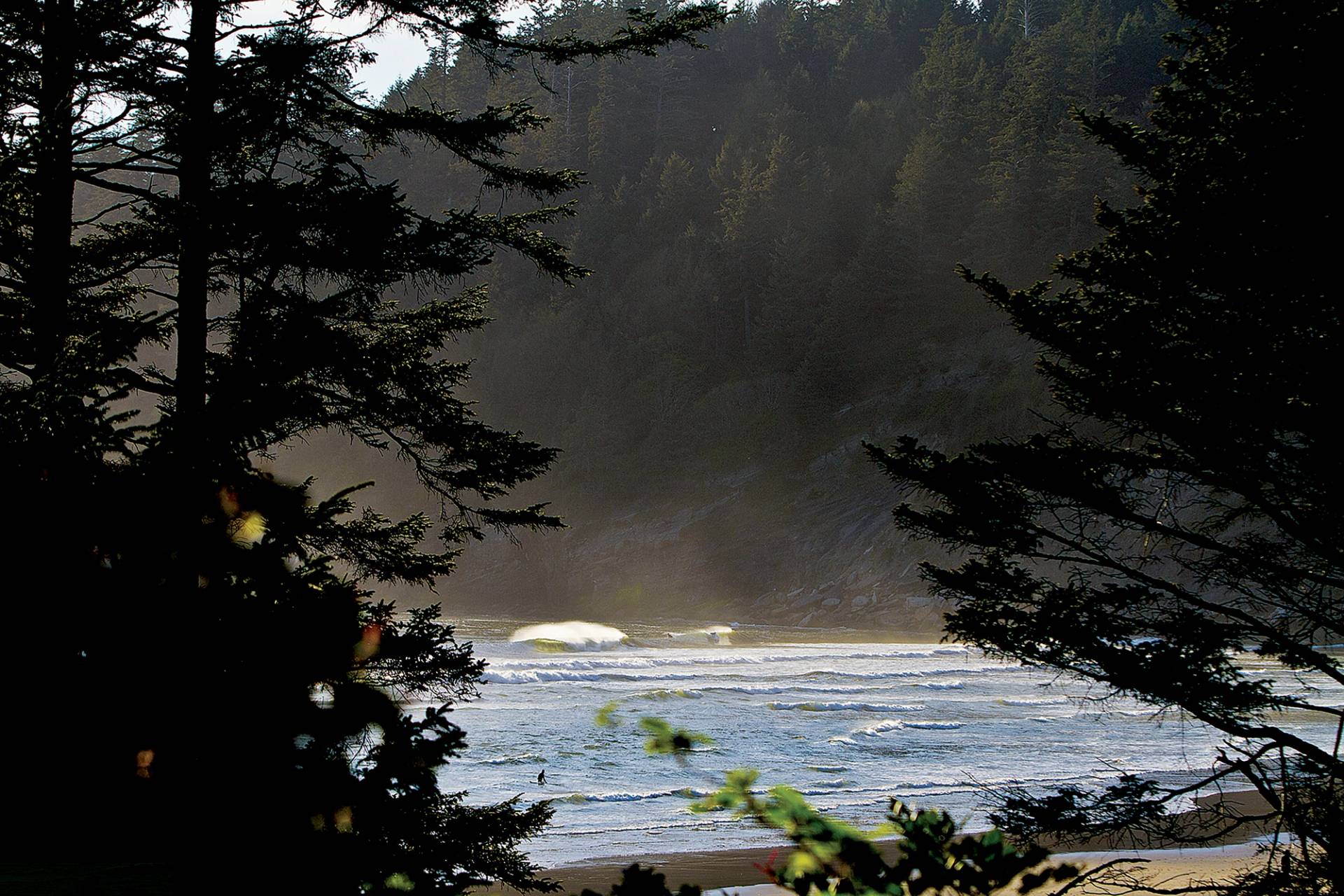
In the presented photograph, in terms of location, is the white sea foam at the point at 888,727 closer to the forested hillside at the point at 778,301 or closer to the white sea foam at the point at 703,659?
the white sea foam at the point at 703,659

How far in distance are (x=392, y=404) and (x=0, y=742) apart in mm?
3741

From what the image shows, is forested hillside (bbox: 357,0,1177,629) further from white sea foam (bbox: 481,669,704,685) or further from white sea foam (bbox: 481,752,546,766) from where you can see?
white sea foam (bbox: 481,752,546,766)

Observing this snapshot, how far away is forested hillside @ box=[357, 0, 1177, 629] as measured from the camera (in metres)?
46.2

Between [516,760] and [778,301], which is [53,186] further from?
[778,301]

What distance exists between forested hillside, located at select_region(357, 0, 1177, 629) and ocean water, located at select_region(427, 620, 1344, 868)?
15.8 meters

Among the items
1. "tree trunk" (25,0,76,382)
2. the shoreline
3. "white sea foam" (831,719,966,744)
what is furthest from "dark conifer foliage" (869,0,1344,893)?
"white sea foam" (831,719,966,744)

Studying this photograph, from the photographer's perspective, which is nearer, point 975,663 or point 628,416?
point 975,663

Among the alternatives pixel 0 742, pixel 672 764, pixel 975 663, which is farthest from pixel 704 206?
pixel 0 742

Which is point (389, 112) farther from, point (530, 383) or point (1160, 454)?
point (530, 383)

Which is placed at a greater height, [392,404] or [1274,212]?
[1274,212]

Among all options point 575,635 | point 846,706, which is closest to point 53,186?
point 846,706

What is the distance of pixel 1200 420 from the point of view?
23.9 feet

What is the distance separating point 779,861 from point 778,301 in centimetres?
4728

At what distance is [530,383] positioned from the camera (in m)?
64.4
